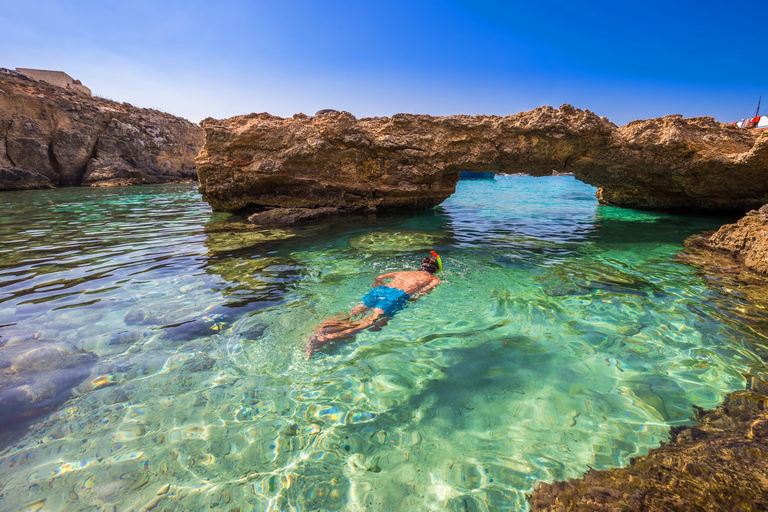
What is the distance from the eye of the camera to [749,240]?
211 inches

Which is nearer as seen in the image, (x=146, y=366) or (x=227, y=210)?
(x=146, y=366)

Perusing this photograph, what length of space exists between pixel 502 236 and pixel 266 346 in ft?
21.8

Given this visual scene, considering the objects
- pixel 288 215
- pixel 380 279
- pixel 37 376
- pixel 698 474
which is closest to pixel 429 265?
pixel 380 279

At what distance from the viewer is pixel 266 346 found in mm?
2996

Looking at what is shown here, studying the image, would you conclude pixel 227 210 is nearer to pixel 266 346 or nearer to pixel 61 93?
pixel 266 346

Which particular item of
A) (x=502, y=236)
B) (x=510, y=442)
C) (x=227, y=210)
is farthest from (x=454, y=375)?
(x=227, y=210)

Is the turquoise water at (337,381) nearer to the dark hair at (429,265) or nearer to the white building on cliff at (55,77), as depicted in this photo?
the dark hair at (429,265)

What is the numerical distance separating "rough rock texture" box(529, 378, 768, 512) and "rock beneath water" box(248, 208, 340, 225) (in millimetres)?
8979

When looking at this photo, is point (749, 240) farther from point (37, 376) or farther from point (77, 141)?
point (77, 141)

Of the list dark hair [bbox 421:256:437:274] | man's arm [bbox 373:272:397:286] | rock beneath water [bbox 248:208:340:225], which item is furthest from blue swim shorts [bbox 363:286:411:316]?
rock beneath water [bbox 248:208:340:225]

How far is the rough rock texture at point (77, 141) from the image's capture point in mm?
22969

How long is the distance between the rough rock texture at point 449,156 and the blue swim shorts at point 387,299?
611 centimetres

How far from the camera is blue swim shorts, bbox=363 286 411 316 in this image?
3.71 metres

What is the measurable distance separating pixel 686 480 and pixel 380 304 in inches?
106
